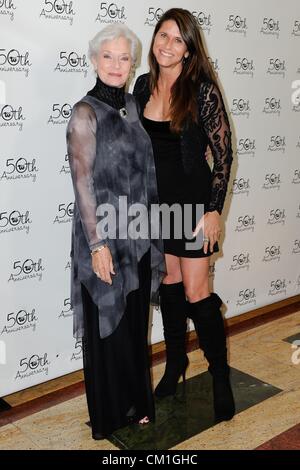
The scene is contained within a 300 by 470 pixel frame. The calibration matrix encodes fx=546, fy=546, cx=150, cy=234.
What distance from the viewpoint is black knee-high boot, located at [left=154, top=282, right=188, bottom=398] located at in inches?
109

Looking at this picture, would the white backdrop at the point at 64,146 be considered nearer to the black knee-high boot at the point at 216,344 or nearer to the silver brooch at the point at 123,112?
the silver brooch at the point at 123,112

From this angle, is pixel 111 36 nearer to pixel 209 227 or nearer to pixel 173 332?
pixel 209 227

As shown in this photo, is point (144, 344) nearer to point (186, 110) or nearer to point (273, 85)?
point (186, 110)

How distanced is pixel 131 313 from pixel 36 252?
775 millimetres

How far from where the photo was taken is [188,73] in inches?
95.1

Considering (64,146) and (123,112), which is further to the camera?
(64,146)

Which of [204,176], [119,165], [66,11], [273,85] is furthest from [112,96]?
[273,85]

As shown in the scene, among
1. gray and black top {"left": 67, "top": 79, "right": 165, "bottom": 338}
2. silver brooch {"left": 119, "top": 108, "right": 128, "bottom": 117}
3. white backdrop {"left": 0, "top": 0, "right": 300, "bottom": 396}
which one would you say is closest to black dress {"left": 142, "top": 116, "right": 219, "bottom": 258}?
gray and black top {"left": 67, "top": 79, "right": 165, "bottom": 338}

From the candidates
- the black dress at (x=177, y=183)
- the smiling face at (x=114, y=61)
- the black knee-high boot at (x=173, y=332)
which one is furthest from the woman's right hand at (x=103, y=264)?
the smiling face at (x=114, y=61)

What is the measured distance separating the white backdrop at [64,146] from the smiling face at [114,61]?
686mm

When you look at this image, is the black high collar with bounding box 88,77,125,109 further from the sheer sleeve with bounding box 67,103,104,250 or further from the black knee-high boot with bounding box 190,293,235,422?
the black knee-high boot with bounding box 190,293,235,422

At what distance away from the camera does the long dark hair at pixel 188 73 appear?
7.69ft

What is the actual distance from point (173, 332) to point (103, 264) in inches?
31.3

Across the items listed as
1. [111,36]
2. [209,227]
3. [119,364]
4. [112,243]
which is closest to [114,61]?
[111,36]
